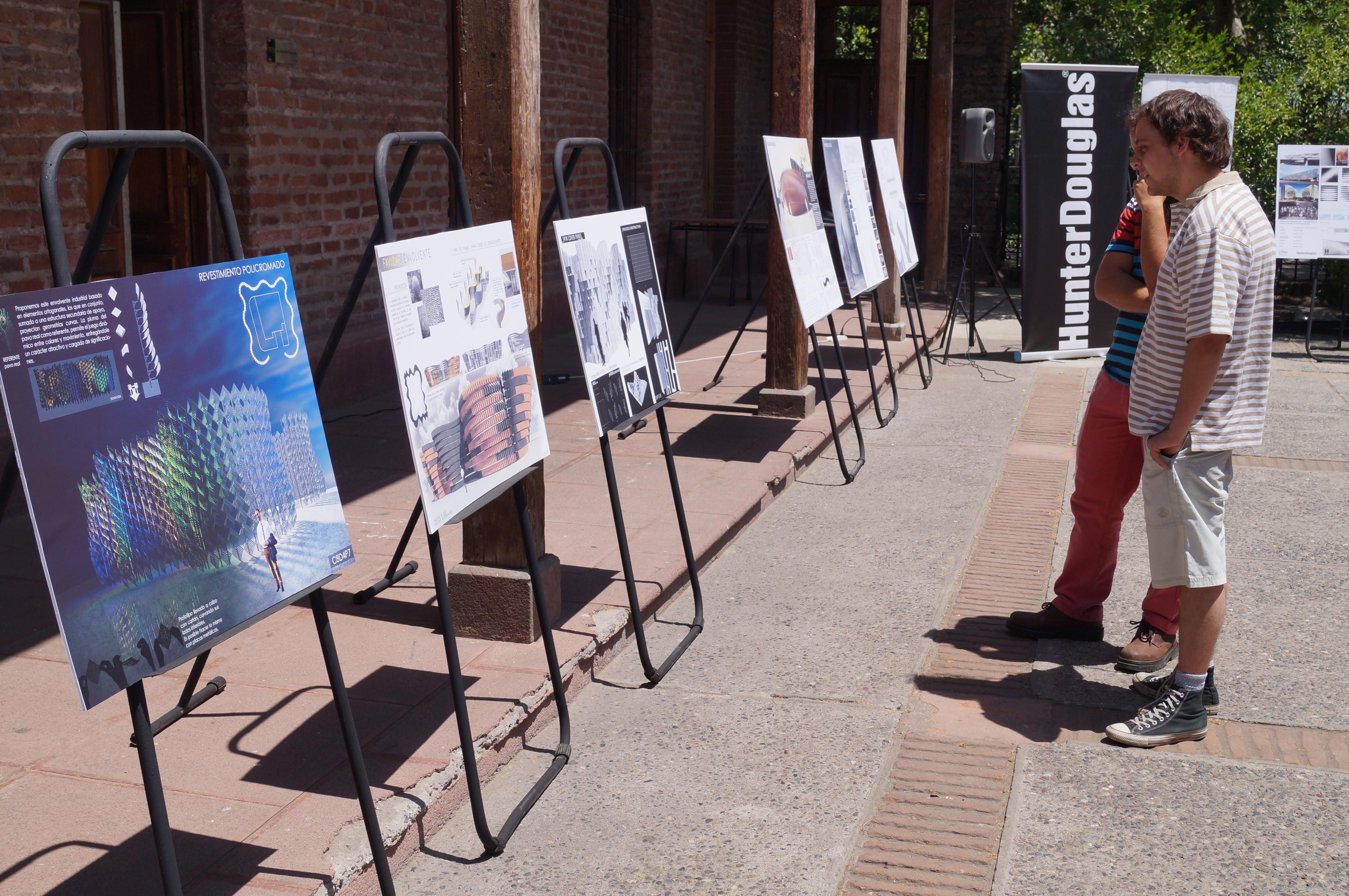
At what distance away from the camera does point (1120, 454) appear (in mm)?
4234

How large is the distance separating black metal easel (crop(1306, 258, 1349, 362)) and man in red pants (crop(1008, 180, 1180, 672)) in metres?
7.69

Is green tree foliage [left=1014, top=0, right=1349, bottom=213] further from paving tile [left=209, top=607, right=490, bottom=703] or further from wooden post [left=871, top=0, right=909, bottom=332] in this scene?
paving tile [left=209, top=607, right=490, bottom=703]

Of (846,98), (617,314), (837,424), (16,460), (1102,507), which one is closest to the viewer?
(16,460)

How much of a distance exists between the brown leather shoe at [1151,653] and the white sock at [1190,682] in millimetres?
492

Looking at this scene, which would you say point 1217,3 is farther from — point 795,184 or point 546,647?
point 546,647

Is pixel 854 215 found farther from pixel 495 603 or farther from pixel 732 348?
pixel 495 603

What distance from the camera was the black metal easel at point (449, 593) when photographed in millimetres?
3002

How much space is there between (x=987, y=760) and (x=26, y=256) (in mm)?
4313

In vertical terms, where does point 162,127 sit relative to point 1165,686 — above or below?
above

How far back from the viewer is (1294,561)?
18.1 ft

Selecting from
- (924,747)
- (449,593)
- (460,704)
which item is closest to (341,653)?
(449,593)

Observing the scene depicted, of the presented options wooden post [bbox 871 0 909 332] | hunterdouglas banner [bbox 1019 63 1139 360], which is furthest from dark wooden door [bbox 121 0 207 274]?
hunterdouglas banner [bbox 1019 63 1139 360]

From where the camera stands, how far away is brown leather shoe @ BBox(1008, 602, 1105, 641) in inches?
179

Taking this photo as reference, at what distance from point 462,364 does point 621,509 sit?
1.30 metres
